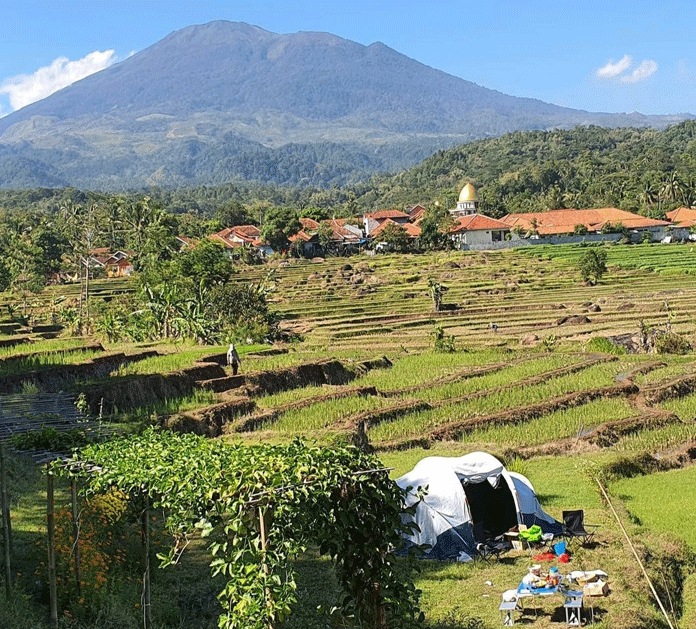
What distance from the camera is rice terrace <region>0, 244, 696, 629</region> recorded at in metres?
10.8

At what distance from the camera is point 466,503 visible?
1545 cm

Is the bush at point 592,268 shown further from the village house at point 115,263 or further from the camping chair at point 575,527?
the camping chair at point 575,527

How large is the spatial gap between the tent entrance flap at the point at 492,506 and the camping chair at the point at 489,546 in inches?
11.2

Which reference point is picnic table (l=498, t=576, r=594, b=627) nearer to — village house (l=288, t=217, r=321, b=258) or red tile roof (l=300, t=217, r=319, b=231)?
village house (l=288, t=217, r=321, b=258)

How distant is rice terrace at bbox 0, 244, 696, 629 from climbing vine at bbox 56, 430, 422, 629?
4 cm

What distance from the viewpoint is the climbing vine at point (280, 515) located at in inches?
370

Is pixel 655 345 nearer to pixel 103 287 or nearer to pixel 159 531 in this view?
pixel 159 531

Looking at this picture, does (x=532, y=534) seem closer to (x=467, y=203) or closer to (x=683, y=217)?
(x=683, y=217)

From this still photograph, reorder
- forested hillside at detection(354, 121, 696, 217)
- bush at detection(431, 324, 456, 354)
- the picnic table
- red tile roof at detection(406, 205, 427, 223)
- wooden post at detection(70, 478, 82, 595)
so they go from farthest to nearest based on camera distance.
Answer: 1. red tile roof at detection(406, 205, 427, 223)
2. forested hillside at detection(354, 121, 696, 217)
3. bush at detection(431, 324, 456, 354)
4. the picnic table
5. wooden post at detection(70, 478, 82, 595)

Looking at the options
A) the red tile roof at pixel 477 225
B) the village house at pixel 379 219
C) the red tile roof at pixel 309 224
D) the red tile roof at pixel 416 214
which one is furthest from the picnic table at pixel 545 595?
the red tile roof at pixel 416 214

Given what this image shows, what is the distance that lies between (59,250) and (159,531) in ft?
272

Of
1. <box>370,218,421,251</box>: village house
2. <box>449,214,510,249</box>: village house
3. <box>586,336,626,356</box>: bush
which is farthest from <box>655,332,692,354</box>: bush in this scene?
<box>370,218,421,251</box>: village house

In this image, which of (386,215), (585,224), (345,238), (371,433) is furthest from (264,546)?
(386,215)

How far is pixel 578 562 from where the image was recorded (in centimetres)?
1385
